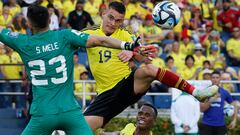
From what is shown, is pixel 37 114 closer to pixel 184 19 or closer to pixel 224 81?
pixel 224 81

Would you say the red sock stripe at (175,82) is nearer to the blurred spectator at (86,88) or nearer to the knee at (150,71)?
the knee at (150,71)

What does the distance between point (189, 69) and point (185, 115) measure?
2505mm

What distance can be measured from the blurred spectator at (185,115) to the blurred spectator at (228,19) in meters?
4.94

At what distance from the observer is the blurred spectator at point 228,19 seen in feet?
69.4

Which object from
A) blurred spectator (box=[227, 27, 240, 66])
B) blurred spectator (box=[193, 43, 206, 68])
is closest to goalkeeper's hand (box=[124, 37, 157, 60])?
blurred spectator (box=[193, 43, 206, 68])

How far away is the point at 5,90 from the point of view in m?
17.8

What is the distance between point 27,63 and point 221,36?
485 inches

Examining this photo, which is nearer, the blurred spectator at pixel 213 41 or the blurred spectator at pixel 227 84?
the blurred spectator at pixel 227 84

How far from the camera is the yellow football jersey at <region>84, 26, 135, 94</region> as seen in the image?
38.3ft

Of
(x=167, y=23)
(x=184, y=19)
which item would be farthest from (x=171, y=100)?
(x=167, y=23)

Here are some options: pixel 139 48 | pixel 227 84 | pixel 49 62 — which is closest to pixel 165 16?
pixel 139 48

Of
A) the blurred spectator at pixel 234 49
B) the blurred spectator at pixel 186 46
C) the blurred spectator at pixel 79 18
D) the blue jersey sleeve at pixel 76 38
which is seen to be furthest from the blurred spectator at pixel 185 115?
the blue jersey sleeve at pixel 76 38

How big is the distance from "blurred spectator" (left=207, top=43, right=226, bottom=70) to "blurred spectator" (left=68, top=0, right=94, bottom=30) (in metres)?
3.12

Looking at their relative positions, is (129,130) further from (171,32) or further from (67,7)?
(67,7)
